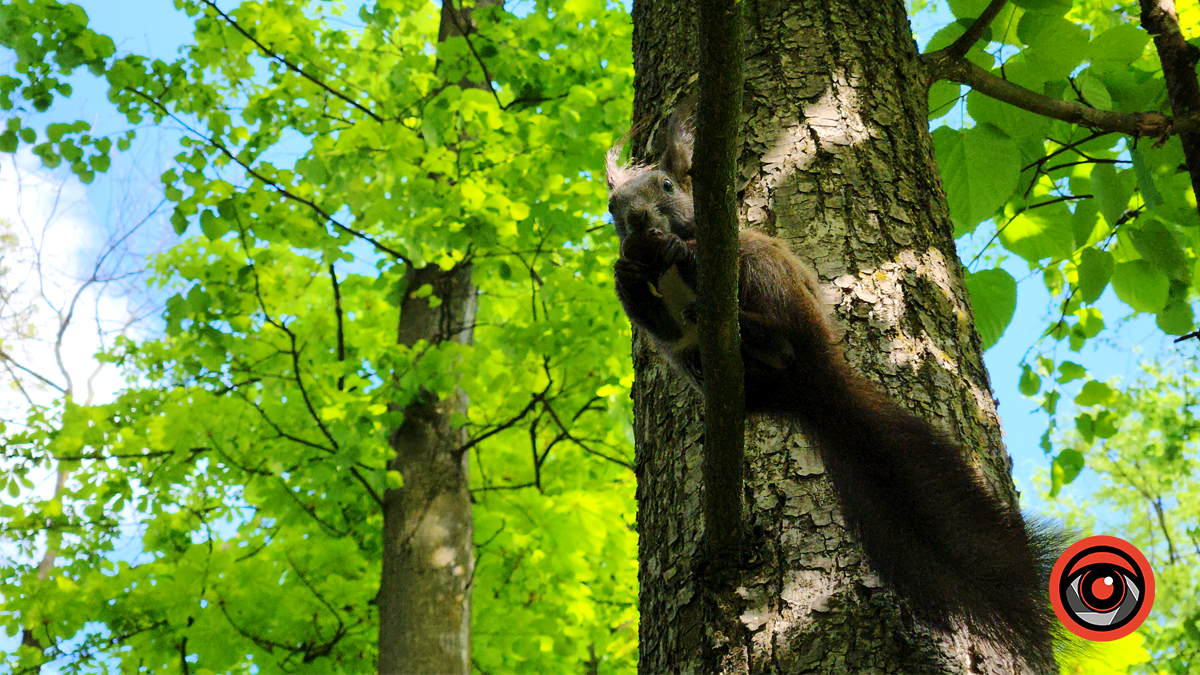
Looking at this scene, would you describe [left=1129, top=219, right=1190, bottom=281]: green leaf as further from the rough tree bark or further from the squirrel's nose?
the rough tree bark

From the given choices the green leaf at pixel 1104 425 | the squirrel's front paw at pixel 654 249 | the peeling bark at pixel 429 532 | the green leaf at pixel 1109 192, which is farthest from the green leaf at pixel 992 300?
the peeling bark at pixel 429 532

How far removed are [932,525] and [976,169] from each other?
1342 millimetres

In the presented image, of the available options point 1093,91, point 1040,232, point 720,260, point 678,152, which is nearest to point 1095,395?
point 1040,232

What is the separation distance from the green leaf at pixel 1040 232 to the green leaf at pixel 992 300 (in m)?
0.59

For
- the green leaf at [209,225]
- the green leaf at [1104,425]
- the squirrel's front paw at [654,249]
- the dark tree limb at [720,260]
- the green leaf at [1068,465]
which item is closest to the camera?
the dark tree limb at [720,260]

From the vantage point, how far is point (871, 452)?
1.70m

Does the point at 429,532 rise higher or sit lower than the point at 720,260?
higher

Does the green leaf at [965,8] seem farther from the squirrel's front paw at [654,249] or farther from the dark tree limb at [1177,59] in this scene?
the squirrel's front paw at [654,249]

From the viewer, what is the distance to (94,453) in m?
6.13

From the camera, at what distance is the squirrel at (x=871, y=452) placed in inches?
58.4

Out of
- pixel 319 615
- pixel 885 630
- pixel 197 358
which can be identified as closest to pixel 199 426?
pixel 197 358

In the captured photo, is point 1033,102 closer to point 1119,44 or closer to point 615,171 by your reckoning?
point 1119,44

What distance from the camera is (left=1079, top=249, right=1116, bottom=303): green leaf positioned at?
2.94 meters

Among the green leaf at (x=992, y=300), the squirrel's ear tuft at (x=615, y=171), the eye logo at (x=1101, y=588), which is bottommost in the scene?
the eye logo at (x=1101, y=588)
